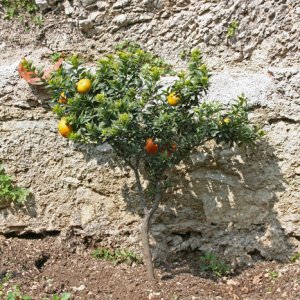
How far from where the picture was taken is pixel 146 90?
334 cm

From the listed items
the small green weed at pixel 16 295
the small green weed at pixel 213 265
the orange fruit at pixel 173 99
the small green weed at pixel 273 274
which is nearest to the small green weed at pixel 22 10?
the orange fruit at pixel 173 99

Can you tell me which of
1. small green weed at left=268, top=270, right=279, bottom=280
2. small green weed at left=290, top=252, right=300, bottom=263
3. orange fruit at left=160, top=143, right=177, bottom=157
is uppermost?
orange fruit at left=160, top=143, right=177, bottom=157

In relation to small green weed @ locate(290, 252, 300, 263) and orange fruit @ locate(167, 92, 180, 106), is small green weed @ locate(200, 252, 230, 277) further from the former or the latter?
orange fruit @ locate(167, 92, 180, 106)

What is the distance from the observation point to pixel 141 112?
3311 mm

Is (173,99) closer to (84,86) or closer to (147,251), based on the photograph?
(84,86)

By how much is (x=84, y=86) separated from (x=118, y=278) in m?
1.44

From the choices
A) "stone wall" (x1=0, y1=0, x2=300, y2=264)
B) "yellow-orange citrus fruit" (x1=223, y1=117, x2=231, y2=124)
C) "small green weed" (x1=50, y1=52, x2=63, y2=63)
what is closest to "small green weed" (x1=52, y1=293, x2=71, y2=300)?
"stone wall" (x1=0, y1=0, x2=300, y2=264)

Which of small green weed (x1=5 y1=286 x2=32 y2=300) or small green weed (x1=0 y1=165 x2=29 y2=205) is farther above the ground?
small green weed (x1=0 y1=165 x2=29 y2=205)

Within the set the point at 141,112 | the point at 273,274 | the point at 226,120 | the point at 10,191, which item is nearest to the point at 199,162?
the point at 226,120

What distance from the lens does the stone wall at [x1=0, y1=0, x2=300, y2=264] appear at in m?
3.80

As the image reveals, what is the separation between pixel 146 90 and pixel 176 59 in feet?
3.34

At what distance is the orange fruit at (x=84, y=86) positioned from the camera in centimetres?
325

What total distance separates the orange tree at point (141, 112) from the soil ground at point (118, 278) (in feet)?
0.71

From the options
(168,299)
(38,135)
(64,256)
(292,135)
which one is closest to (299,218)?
(292,135)
